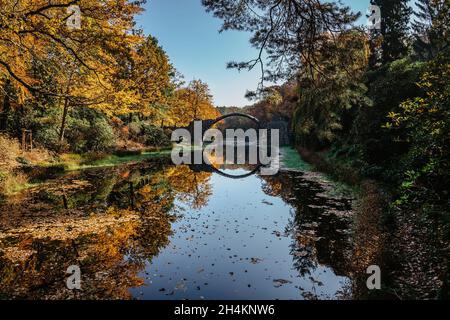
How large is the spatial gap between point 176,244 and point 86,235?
2.48m

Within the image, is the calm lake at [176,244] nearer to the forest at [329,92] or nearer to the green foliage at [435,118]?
the forest at [329,92]

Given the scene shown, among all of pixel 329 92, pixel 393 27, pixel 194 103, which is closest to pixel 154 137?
pixel 194 103

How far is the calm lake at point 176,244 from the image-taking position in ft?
18.1

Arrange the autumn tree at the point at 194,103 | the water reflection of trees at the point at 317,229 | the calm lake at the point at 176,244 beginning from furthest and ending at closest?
the autumn tree at the point at 194,103 → the water reflection of trees at the point at 317,229 → the calm lake at the point at 176,244

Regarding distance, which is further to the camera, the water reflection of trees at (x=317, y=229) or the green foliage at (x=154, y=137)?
the green foliage at (x=154, y=137)

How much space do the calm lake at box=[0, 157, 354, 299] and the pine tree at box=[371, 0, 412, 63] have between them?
20.5 meters

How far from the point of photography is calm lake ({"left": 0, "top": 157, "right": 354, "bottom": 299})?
18.1 ft

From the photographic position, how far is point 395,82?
1334cm

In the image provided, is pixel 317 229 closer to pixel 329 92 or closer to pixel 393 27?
pixel 329 92

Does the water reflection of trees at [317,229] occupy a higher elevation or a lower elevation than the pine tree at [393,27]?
lower

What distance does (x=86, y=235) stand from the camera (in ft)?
26.6

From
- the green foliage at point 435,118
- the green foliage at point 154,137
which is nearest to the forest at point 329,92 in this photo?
the green foliage at point 435,118

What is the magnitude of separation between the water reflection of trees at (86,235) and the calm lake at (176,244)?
1.0 inches
